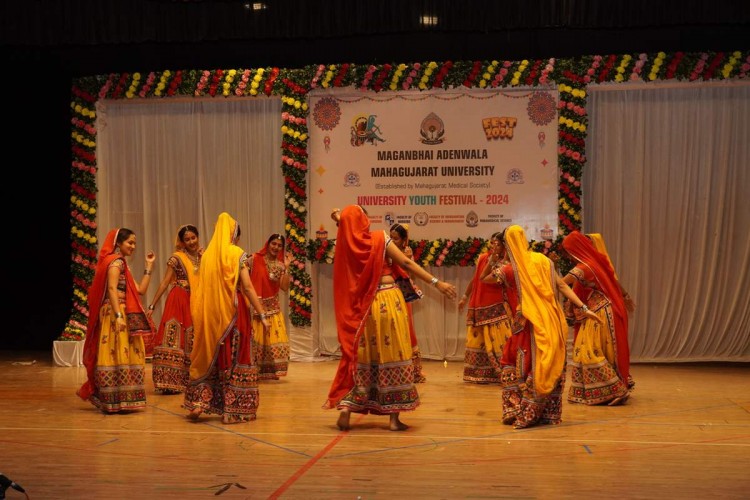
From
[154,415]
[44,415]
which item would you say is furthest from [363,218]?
[44,415]

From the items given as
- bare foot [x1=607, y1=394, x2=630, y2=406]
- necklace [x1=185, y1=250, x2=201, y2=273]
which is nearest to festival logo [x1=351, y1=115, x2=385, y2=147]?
necklace [x1=185, y1=250, x2=201, y2=273]

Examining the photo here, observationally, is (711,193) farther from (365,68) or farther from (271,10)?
(271,10)

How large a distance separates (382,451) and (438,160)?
5384mm

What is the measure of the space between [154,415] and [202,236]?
14.0ft

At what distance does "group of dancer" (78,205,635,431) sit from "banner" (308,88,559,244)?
2632 mm

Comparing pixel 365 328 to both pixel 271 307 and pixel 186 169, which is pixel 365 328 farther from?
pixel 186 169

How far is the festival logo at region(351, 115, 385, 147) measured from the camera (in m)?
10.8

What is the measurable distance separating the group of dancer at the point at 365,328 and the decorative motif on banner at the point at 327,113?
3231mm

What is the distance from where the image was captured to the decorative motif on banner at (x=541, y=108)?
34.2 feet

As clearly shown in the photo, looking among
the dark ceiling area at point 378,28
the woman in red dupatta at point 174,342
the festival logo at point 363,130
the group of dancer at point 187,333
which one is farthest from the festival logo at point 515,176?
the woman in red dupatta at point 174,342

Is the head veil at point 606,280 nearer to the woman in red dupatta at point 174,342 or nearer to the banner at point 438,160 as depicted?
the banner at point 438,160

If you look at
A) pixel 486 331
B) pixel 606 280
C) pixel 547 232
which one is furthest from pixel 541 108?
pixel 606 280

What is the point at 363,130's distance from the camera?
10781 millimetres

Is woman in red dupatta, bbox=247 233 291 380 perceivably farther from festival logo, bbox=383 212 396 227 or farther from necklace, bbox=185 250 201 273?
festival logo, bbox=383 212 396 227
